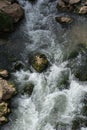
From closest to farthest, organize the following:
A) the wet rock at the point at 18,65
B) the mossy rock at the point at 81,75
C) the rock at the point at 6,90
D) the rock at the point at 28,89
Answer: the rock at the point at 6,90 → the rock at the point at 28,89 → the mossy rock at the point at 81,75 → the wet rock at the point at 18,65

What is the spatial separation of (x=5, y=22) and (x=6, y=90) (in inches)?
179

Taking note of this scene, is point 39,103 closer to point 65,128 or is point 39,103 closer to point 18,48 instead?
point 65,128

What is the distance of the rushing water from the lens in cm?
1237

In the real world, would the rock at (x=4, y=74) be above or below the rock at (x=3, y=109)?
above

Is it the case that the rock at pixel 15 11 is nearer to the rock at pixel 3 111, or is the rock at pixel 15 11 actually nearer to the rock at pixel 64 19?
the rock at pixel 64 19

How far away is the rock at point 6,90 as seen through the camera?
1297 cm

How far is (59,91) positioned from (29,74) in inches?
68.2

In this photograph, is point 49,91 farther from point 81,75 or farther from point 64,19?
point 64,19

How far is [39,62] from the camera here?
14.4 m

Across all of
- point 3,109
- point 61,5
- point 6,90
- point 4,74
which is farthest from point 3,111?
point 61,5

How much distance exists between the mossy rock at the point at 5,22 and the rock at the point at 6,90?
147 inches

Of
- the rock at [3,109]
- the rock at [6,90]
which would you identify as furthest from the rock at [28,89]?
the rock at [3,109]

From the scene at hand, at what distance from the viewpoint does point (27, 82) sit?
45.6 ft

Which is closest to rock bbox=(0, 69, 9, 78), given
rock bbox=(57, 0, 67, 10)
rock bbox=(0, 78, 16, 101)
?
rock bbox=(0, 78, 16, 101)
